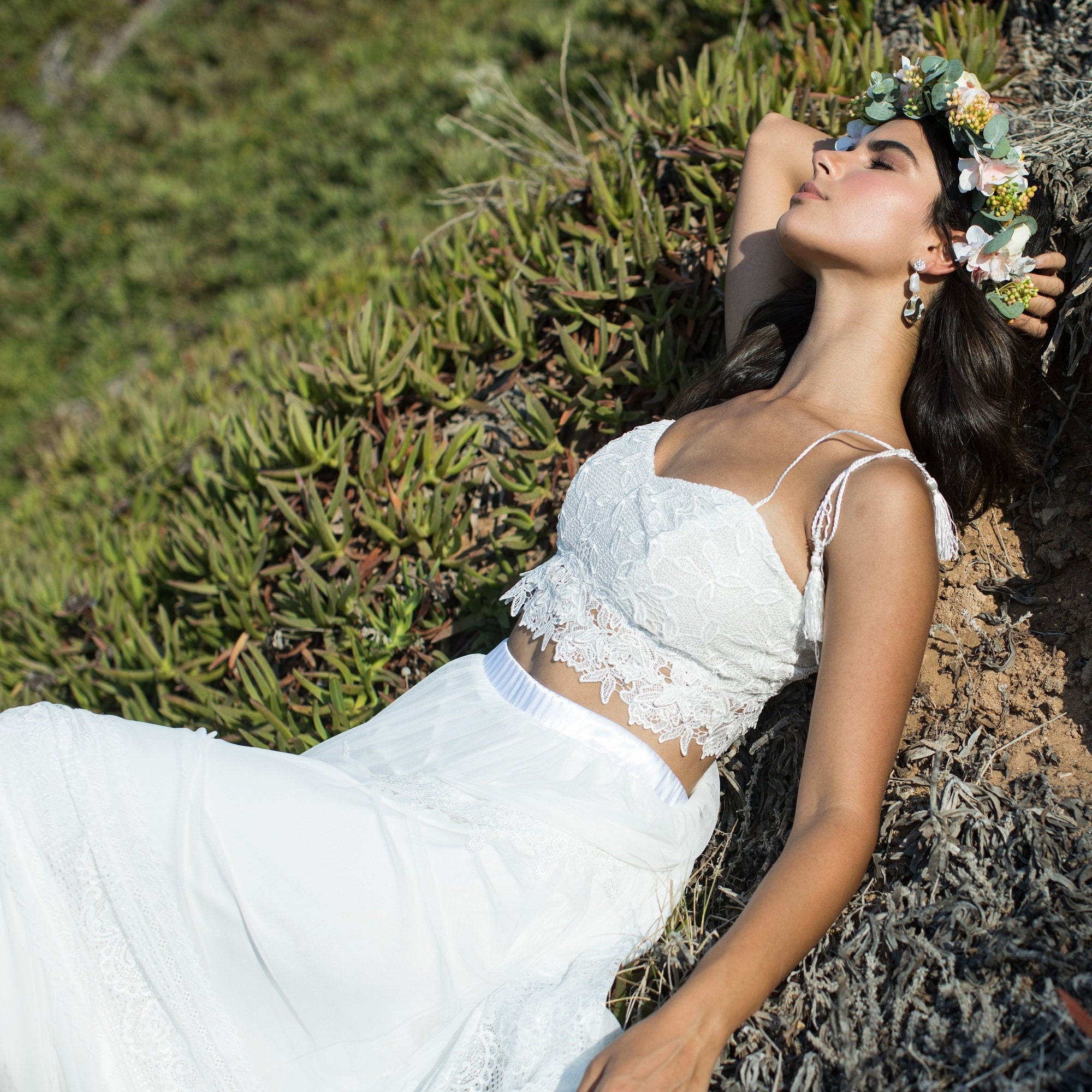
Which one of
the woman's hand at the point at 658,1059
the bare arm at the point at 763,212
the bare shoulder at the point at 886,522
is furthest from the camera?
the bare arm at the point at 763,212

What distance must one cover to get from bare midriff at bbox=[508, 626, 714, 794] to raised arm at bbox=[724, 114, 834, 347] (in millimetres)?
1127

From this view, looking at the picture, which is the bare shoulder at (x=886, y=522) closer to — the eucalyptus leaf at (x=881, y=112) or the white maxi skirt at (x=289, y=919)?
the white maxi skirt at (x=289, y=919)

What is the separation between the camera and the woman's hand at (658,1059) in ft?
4.74

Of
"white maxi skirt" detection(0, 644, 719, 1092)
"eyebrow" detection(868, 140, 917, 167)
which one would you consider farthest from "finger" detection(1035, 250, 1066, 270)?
"white maxi skirt" detection(0, 644, 719, 1092)

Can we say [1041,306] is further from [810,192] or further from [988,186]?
[810,192]

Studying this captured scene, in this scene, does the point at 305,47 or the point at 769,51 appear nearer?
the point at 769,51

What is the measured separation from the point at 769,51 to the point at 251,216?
4.22 metres

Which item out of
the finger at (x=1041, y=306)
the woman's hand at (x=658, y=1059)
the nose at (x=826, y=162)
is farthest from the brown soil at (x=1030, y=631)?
the woman's hand at (x=658, y=1059)

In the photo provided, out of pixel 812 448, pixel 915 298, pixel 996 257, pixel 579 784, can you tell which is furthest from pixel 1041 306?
pixel 579 784

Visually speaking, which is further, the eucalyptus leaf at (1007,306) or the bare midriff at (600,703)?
the eucalyptus leaf at (1007,306)

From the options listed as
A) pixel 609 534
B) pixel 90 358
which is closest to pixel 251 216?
pixel 90 358

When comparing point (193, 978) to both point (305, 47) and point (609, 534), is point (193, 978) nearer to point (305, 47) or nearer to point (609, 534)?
point (609, 534)

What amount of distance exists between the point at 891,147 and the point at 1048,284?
47cm

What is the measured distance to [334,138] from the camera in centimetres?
680
